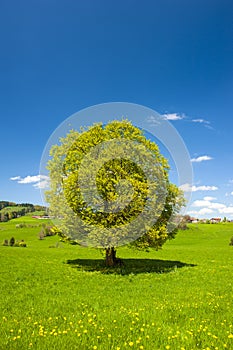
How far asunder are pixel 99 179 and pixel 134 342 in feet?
53.6

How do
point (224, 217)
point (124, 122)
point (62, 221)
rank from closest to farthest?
1. point (62, 221)
2. point (124, 122)
3. point (224, 217)

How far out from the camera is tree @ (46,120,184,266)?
2355cm

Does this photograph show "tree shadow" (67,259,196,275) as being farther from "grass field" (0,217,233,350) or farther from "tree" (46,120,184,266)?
"grass field" (0,217,233,350)

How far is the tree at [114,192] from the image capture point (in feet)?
77.3

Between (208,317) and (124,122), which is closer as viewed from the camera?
(208,317)

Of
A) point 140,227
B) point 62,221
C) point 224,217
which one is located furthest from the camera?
point 224,217

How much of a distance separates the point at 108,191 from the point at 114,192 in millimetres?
491

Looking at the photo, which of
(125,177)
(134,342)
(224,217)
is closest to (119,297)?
(134,342)

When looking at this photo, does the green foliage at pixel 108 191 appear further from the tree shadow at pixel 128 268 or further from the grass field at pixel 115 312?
the grass field at pixel 115 312

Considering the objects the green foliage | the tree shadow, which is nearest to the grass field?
the tree shadow

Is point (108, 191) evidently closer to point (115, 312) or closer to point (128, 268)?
point (128, 268)

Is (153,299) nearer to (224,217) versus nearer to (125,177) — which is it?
(125,177)

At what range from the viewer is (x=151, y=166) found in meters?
25.8

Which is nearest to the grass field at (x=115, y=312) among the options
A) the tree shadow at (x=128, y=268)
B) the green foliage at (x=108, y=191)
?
the tree shadow at (x=128, y=268)
